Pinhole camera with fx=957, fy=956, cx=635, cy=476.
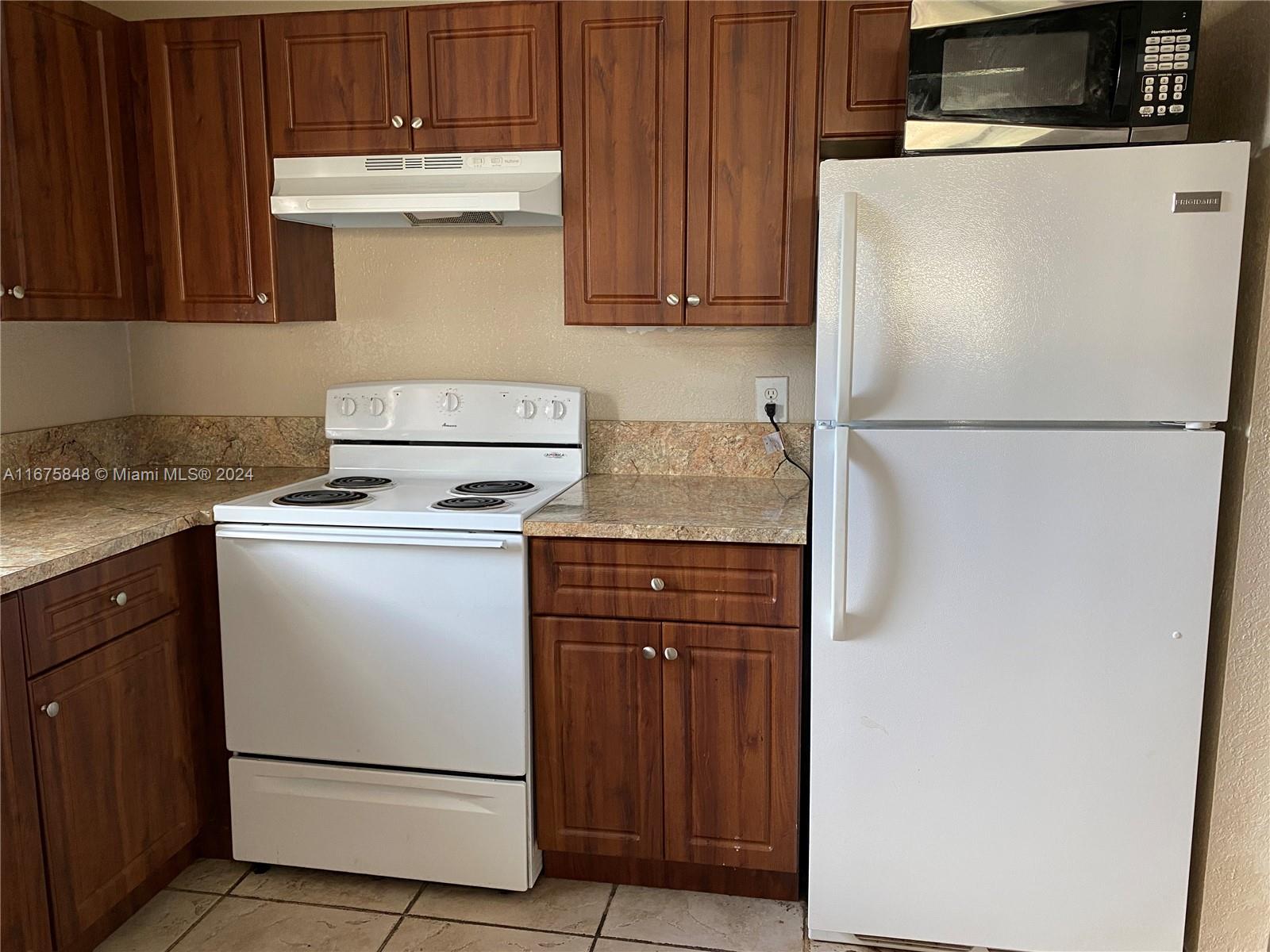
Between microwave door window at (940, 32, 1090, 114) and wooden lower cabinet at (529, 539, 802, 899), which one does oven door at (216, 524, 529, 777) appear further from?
microwave door window at (940, 32, 1090, 114)

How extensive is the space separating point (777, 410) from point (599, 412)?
486 millimetres

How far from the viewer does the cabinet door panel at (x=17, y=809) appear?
170cm

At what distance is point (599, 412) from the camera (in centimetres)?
264

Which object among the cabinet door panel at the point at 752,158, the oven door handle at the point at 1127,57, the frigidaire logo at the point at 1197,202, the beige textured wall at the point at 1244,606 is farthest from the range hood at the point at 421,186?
the beige textured wall at the point at 1244,606

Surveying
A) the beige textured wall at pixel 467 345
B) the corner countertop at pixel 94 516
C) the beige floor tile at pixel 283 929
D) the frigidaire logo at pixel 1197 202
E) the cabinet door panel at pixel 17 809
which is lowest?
the beige floor tile at pixel 283 929

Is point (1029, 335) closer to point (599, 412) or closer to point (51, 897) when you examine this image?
point (599, 412)

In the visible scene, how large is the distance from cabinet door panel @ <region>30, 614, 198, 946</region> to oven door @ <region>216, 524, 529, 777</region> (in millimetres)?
172

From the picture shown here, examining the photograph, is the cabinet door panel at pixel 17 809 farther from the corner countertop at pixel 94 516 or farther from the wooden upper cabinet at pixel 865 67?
the wooden upper cabinet at pixel 865 67

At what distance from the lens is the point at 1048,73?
1.76 meters

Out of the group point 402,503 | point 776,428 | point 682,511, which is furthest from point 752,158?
point 402,503

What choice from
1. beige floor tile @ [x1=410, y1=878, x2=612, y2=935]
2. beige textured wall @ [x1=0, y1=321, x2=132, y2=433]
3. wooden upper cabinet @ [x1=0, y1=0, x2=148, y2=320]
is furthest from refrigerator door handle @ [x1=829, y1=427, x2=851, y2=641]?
beige textured wall @ [x1=0, y1=321, x2=132, y2=433]

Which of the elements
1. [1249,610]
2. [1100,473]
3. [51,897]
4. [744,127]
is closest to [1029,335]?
[1100,473]

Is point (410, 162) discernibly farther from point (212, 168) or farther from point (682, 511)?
point (682, 511)

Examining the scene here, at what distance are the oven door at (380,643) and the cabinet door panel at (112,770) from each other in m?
0.17
